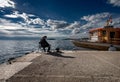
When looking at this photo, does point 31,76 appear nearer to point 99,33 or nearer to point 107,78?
point 107,78

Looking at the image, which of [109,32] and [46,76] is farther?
[109,32]

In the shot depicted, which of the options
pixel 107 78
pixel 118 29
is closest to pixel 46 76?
pixel 107 78

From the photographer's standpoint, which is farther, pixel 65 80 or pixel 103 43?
pixel 103 43

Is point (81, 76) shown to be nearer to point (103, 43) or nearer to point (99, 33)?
point (103, 43)

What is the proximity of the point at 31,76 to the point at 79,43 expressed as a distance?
28906mm

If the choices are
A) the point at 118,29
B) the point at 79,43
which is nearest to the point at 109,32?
the point at 118,29

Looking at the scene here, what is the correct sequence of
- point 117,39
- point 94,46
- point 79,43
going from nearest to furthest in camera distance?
1. point 117,39
2. point 94,46
3. point 79,43

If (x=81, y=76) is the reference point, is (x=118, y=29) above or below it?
above

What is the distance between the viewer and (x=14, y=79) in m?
5.21

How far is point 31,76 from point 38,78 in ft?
1.19

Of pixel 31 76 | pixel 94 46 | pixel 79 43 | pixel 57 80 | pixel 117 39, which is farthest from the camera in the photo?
pixel 79 43

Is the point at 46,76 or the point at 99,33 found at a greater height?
the point at 99,33

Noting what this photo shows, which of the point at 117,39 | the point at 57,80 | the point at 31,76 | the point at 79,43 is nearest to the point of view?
the point at 57,80

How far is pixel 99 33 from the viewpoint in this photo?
2597 centimetres
